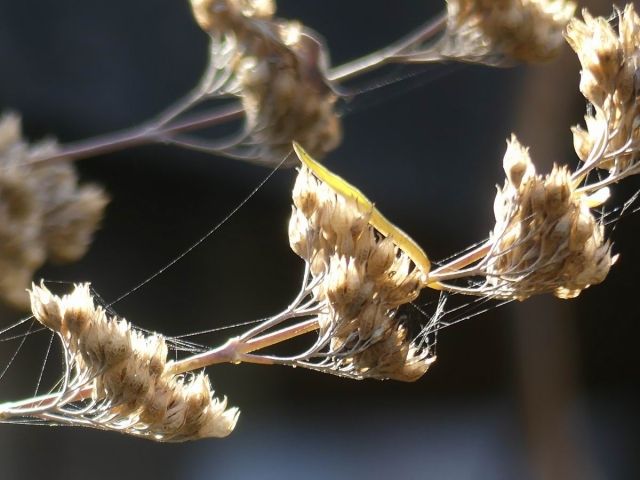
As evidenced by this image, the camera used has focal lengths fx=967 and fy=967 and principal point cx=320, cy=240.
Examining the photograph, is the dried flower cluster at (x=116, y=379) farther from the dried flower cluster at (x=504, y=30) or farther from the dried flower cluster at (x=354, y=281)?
the dried flower cluster at (x=504, y=30)

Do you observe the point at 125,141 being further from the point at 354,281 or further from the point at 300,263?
the point at 300,263

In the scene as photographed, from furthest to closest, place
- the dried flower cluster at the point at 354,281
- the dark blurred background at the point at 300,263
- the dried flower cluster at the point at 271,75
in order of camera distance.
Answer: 1. the dark blurred background at the point at 300,263
2. the dried flower cluster at the point at 271,75
3. the dried flower cluster at the point at 354,281

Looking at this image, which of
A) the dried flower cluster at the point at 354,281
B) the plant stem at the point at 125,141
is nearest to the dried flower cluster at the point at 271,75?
the plant stem at the point at 125,141

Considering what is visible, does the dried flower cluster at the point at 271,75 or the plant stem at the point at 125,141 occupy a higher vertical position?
the dried flower cluster at the point at 271,75

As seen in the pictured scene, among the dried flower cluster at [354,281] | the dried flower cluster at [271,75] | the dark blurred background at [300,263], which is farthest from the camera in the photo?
the dark blurred background at [300,263]

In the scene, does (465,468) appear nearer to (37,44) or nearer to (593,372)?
(593,372)

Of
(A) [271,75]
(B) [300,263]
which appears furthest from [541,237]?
(B) [300,263]

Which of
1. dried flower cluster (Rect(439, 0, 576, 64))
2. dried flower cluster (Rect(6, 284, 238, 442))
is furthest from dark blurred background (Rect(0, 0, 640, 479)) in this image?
dried flower cluster (Rect(6, 284, 238, 442))
